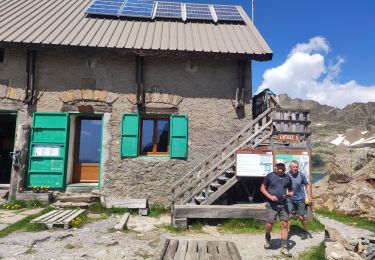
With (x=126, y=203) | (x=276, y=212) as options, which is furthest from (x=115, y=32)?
(x=276, y=212)

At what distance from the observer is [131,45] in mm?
9336

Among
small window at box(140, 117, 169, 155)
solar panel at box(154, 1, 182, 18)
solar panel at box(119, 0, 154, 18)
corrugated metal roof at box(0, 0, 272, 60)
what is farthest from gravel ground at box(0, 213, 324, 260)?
solar panel at box(154, 1, 182, 18)

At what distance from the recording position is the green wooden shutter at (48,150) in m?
9.00

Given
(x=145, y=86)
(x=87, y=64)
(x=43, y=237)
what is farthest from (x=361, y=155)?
(x=43, y=237)

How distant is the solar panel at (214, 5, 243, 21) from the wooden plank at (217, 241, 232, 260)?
9973mm

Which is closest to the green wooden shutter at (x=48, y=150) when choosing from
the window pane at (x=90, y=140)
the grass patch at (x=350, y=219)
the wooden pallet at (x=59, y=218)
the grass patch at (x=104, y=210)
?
the window pane at (x=90, y=140)

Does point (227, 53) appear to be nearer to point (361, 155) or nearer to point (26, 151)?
point (26, 151)

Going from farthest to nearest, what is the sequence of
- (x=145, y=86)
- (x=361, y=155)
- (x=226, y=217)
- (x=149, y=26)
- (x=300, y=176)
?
(x=361, y=155) → (x=149, y=26) → (x=145, y=86) → (x=226, y=217) → (x=300, y=176)

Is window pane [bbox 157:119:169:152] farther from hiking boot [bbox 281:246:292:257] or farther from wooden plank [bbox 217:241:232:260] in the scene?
wooden plank [bbox 217:241:232:260]

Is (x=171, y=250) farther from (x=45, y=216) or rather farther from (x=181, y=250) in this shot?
(x=45, y=216)

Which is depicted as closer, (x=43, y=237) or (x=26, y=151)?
(x=43, y=237)

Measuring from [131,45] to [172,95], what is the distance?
79.5 inches

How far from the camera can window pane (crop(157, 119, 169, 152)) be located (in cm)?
980

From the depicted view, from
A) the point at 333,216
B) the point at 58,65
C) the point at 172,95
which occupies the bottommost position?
the point at 333,216
